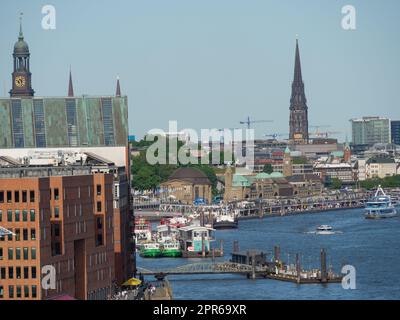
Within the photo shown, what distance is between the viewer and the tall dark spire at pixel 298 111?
17562cm

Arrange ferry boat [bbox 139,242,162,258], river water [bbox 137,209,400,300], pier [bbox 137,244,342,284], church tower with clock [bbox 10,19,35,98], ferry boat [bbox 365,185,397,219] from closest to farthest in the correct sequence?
1. river water [bbox 137,209,400,300]
2. pier [bbox 137,244,342,284]
3. ferry boat [bbox 139,242,162,258]
4. ferry boat [bbox 365,185,397,219]
5. church tower with clock [bbox 10,19,35,98]

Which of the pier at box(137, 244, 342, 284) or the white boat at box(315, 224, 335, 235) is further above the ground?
the pier at box(137, 244, 342, 284)

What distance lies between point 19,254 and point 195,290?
1593cm

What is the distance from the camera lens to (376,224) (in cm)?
7188

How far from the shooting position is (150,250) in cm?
5300

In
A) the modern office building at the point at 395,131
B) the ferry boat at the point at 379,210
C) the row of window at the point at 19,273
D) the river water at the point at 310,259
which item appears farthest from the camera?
the modern office building at the point at 395,131

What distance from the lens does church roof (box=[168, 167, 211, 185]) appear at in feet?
348

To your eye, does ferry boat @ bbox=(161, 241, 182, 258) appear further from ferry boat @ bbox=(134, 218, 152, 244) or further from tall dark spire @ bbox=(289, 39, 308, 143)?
tall dark spire @ bbox=(289, 39, 308, 143)

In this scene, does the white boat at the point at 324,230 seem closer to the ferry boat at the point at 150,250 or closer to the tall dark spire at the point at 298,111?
the ferry boat at the point at 150,250

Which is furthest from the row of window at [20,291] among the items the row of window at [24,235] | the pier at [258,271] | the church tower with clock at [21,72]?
the church tower with clock at [21,72]

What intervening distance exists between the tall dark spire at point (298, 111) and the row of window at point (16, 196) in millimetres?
154479

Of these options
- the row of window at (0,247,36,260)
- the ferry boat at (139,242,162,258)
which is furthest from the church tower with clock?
the row of window at (0,247,36,260)
